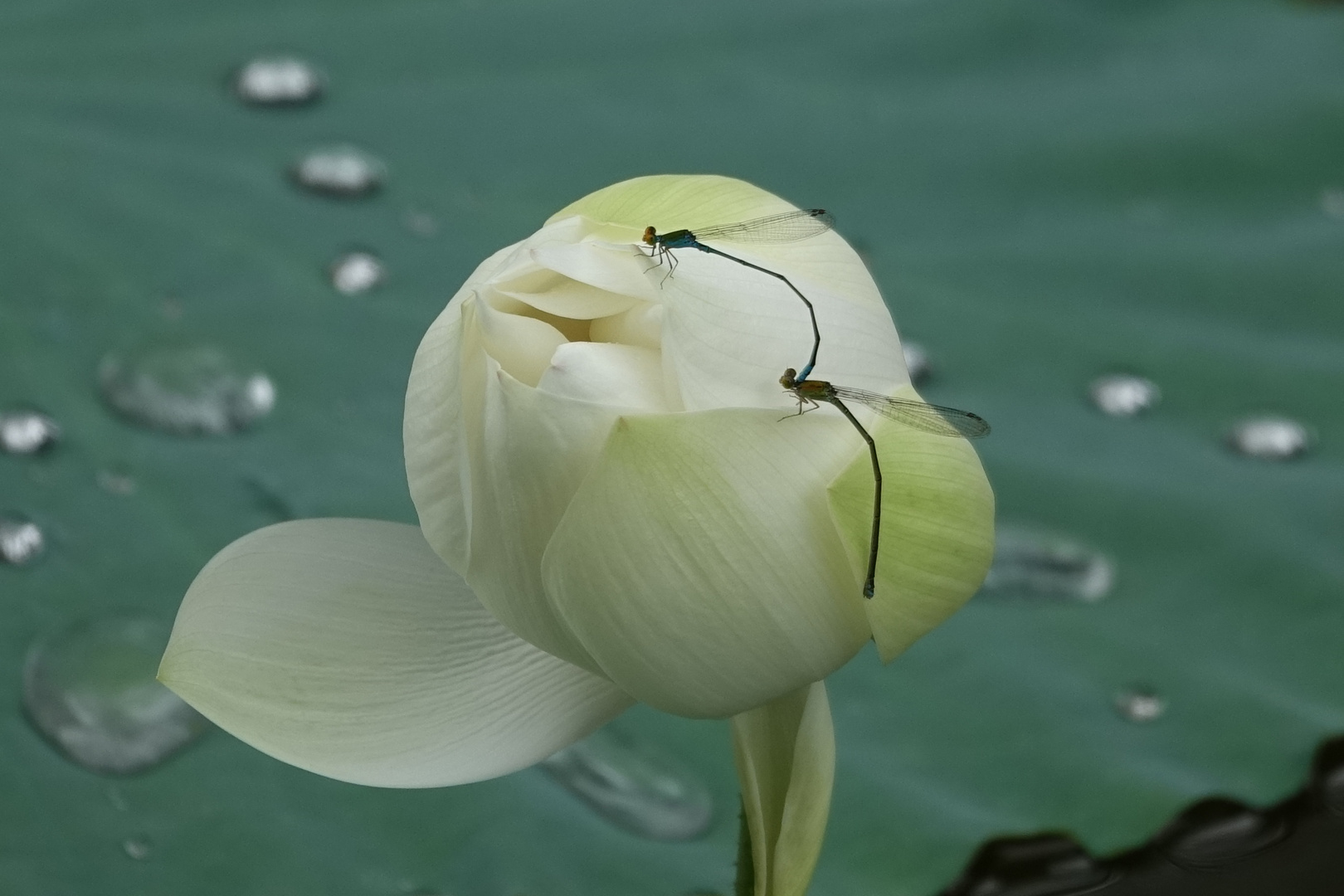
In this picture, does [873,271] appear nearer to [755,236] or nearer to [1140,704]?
[1140,704]

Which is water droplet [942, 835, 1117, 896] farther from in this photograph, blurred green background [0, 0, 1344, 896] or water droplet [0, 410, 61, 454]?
water droplet [0, 410, 61, 454]

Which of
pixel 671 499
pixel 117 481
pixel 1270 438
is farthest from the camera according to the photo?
pixel 1270 438

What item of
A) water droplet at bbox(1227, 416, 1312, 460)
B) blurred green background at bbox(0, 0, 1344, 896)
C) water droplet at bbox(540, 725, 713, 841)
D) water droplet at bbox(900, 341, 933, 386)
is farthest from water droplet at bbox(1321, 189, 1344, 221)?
water droplet at bbox(540, 725, 713, 841)

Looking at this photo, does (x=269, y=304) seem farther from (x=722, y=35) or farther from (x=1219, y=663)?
(x=1219, y=663)

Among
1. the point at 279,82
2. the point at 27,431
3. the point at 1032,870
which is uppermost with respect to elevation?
the point at 279,82

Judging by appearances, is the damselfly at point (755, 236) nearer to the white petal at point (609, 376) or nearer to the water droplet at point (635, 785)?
the white petal at point (609, 376)

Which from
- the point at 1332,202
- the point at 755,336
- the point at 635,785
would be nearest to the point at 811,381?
the point at 755,336

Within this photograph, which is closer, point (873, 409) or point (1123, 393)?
point (873, 409)
